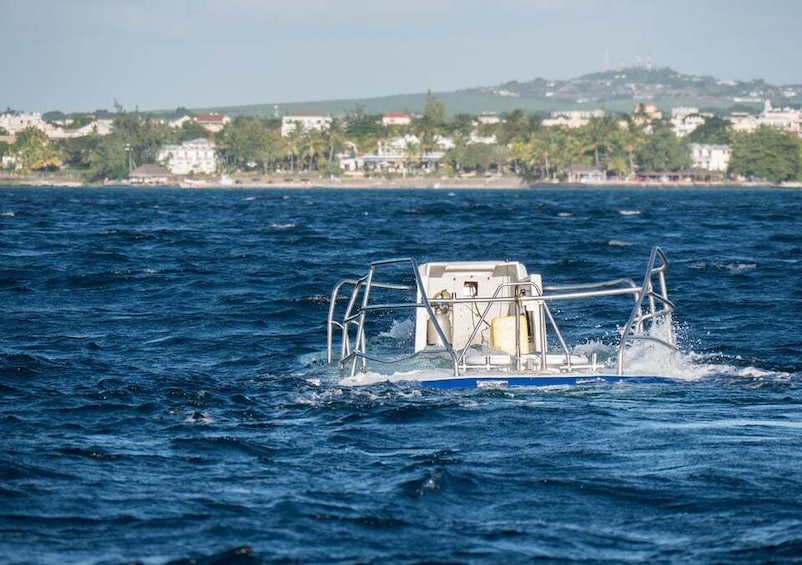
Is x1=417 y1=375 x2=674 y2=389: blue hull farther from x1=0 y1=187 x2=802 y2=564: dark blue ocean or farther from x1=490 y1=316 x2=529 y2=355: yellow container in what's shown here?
x1=490 y1=316 x2=529 y2=355: yellow container

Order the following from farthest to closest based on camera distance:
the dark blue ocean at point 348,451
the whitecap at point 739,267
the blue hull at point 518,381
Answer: the whitecap at point 739,267 → the blue hull at point 518,381 → the dark blue ocean at point 348,451

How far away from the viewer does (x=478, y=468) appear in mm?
17562

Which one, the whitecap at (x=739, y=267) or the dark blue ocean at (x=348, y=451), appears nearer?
the dark blue ocean at (x=348, y=451)

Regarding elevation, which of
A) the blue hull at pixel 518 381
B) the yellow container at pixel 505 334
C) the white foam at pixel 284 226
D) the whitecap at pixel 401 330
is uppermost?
the yellow container at pixel 505 334

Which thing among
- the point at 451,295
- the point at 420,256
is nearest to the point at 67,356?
the point at 451,295

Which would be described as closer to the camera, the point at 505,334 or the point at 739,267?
the point at 505,334

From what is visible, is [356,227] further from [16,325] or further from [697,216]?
[16,325]

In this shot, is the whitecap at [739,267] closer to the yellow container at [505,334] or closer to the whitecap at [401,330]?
the whitecap at [401,330]

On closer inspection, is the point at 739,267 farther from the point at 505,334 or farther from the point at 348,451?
the point at 348,451

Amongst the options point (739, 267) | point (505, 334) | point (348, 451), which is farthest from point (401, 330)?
point (739, 267)

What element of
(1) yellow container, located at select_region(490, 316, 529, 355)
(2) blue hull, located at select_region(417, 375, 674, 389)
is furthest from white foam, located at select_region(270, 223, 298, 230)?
(2) blue hull, located at select_region(417, 375, 674, 389)

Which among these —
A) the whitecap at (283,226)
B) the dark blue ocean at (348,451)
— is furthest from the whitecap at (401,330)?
the whitecap at (283,226)

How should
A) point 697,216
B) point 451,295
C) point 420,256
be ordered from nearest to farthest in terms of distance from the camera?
point 451,295 → point 420,256 → point 697,216

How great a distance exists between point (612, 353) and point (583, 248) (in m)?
37.4
